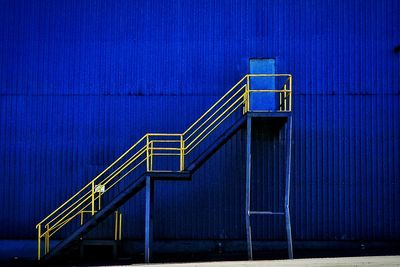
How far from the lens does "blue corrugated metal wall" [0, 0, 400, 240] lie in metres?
16.6

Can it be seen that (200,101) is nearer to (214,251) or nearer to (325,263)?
(214,251)

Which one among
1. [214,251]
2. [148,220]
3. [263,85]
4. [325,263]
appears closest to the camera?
[325,263]

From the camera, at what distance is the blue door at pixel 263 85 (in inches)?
673

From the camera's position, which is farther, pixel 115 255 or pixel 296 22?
pixel 296 22

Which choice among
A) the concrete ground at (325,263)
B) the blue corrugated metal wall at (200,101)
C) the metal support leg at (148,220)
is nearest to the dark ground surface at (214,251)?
the blue corrugated metal wall at (200,101)

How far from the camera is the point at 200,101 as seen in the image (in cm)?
1709

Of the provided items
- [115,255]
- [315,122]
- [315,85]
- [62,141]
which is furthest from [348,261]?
[62,141]

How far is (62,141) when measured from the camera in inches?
679

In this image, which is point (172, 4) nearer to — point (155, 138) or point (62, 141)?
point (155, 138)

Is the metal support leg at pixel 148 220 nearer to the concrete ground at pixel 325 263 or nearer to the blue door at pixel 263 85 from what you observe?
the concrete ground at pixel 325 263

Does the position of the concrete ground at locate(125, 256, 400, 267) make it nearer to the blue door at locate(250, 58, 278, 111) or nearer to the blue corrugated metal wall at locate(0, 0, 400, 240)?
the blue corrugated metal wall at locate(0, 0, 400, 240)

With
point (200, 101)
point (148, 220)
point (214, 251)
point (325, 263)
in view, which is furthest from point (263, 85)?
point (325, 263)

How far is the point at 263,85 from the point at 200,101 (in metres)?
2.58

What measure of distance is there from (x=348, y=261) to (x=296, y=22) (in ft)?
30.4
